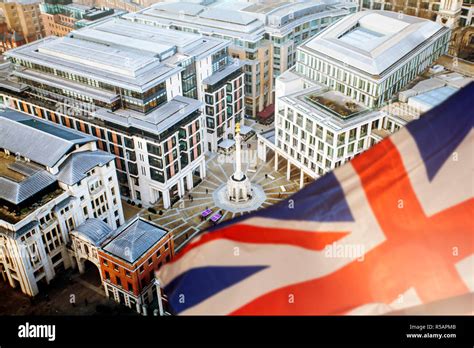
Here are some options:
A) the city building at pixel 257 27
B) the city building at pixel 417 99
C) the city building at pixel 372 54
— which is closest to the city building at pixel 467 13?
the city building at pixel 372 54

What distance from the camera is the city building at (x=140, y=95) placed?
10625cm

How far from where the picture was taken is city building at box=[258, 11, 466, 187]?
4102 inches

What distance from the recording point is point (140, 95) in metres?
106

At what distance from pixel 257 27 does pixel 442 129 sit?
123m

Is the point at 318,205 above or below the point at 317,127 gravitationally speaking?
above

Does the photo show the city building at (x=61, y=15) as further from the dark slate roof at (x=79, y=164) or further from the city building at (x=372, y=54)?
the dark slate roof at (x=79, y=164)

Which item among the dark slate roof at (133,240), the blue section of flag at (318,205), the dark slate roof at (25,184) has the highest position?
the blue section of flag at (318,205)

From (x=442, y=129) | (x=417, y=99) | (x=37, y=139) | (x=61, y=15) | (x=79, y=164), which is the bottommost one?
(x=61, y=15)

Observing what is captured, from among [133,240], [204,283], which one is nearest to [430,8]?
[133,240]

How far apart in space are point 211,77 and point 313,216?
102728mm

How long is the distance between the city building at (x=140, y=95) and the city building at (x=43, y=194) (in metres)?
10.2

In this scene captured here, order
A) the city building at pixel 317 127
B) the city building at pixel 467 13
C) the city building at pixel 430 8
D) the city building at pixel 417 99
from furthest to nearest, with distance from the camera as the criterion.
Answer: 1. the city building at pixel 467 13
2. the city building at pixel 430 8
3. the city building at pixel 417 99
4. the city building at pixel 317 127

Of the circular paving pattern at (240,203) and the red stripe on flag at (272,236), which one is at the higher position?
the red stripe on flag at (272,236)

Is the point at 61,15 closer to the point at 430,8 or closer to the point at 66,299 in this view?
the point at 430,8
